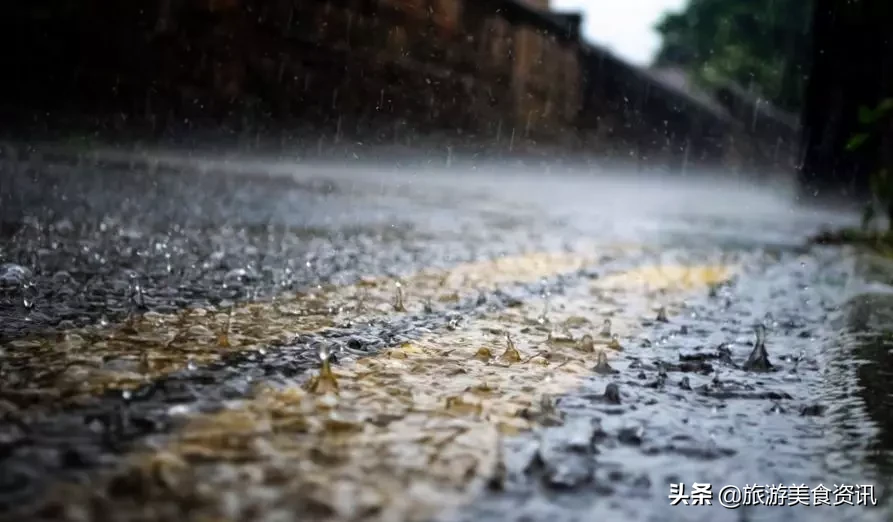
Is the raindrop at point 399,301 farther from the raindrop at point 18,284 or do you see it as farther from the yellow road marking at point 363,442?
the raindrop at point 18,284

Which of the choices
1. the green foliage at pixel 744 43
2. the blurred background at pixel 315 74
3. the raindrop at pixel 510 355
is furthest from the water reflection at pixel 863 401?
the green foliage at pixel 744 43

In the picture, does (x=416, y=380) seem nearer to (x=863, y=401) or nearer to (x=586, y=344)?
(x=586, y=344)

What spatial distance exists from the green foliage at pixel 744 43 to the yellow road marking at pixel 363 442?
6246 mm

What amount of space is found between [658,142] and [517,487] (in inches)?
678

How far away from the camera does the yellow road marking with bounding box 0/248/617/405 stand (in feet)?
4.13

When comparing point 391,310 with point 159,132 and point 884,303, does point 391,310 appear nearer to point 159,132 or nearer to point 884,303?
point 884,303

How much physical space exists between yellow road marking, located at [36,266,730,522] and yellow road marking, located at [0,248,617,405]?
22 cm

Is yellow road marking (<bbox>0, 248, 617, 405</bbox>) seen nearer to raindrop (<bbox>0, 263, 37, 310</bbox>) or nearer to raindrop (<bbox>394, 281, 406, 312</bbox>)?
raindrop (<bbox>394, 281, 406, 312</bbox>)

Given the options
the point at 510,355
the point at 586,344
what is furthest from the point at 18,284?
the point at 586,344

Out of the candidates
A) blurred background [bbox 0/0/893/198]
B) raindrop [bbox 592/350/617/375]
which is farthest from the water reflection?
blurred background [bbox 0/0/893/198]

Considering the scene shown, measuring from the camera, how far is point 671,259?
136 inches

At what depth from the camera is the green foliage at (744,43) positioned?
923cm

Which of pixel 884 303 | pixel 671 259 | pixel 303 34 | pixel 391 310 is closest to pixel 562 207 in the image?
pixel 303 34

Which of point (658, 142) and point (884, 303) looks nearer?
point (884, 303)
